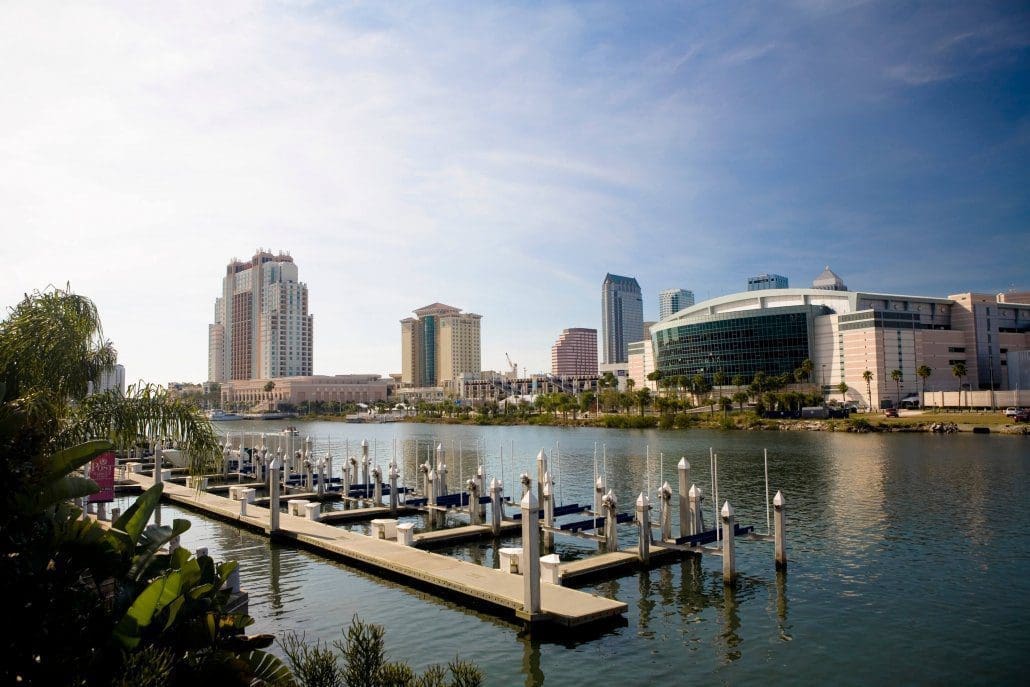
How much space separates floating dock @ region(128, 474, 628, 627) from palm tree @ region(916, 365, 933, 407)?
132 m

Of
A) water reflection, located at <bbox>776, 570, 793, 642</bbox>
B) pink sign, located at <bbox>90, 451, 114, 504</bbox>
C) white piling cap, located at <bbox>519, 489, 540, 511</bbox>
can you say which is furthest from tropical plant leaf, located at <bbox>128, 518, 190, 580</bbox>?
water reflection, located at <bbox>776, 570, 793, 642</bbox>

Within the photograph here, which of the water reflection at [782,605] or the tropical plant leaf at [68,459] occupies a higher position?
the tropical plant leaf at [68,459]

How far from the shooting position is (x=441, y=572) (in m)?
23.5

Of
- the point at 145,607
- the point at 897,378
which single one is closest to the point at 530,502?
Answer: the point at 145,607

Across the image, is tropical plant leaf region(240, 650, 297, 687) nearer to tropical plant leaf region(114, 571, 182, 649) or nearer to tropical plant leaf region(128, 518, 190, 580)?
tropical plant leaf region(114, 571, 182, 649)

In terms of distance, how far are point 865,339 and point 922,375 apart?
14.1 m

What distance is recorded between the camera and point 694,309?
193625 millimetres

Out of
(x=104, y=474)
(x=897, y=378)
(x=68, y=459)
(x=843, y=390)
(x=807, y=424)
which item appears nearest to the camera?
(x=68, y=459)

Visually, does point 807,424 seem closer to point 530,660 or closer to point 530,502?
point 530,502

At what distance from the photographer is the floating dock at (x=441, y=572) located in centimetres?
1956

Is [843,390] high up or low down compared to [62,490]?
up

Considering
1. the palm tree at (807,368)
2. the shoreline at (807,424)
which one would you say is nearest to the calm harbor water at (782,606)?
the shoreline at (807,424)

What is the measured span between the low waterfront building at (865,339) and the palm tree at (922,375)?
45 cm

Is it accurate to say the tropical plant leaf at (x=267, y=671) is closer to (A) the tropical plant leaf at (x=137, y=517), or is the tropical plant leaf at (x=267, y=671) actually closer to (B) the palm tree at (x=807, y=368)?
(A) the tropical plant leaf at (x=137, y=517)
